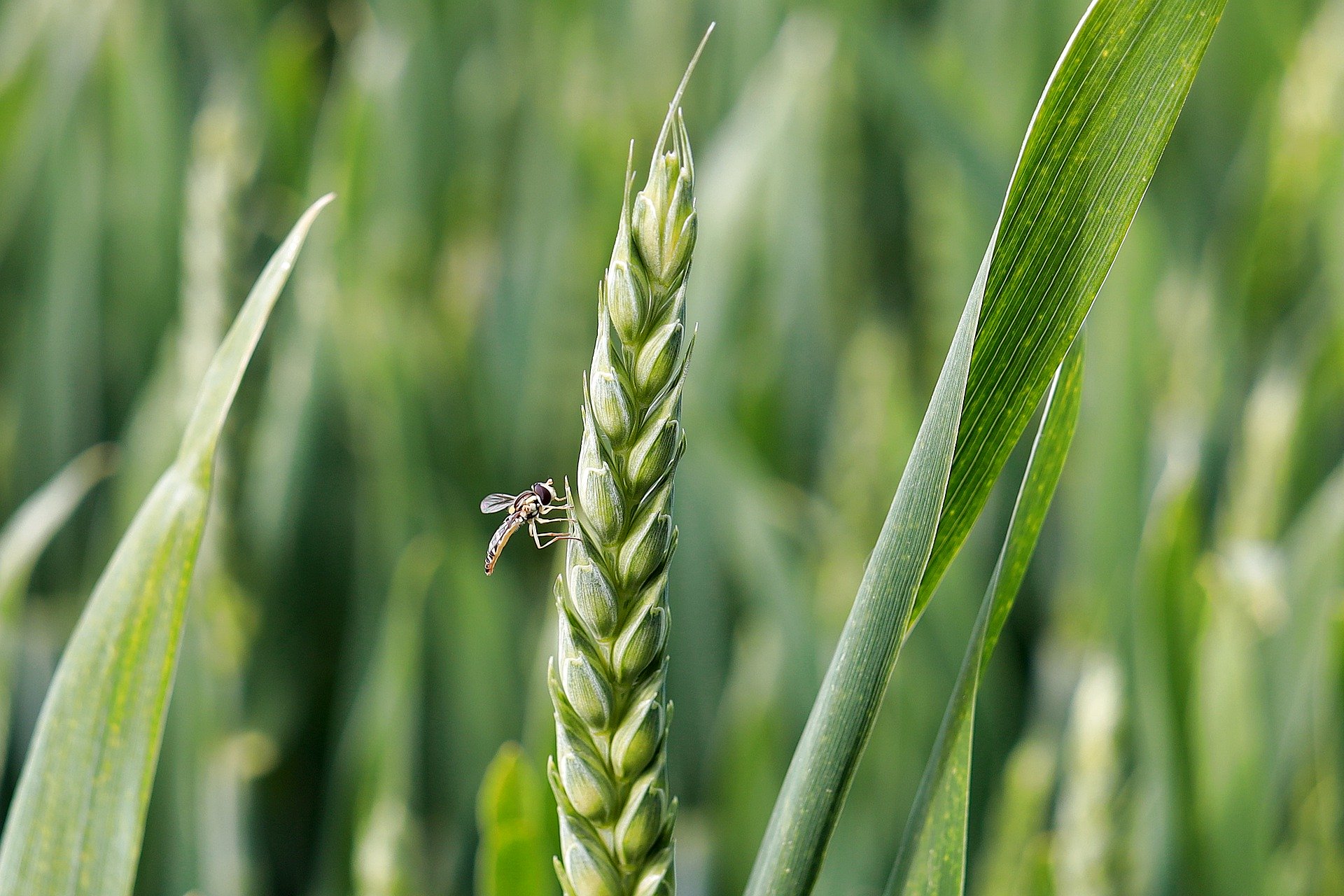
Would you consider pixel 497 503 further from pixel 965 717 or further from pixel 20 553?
pixel 20 553

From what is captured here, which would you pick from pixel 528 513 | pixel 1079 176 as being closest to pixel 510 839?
pixel 528 513

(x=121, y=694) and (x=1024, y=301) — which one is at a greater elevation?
(x=1024, y=301)

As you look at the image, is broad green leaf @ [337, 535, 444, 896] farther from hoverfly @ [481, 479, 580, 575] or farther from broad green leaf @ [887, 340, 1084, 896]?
broad green leaf @ [887, 340, 1084, 896]


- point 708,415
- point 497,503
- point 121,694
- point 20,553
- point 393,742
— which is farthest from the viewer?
point 708,415

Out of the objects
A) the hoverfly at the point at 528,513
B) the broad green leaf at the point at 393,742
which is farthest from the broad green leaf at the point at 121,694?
the broad green leaf at the point at 393,742

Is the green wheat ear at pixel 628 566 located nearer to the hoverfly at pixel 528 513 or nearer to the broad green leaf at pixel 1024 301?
the broad green leaf at pixel 1024 301

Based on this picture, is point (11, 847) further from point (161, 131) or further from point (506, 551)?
point (161, 131)

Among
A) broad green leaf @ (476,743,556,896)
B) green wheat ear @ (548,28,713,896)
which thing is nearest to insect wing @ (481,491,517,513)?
broad green leaf @ (476,743,556,896)
